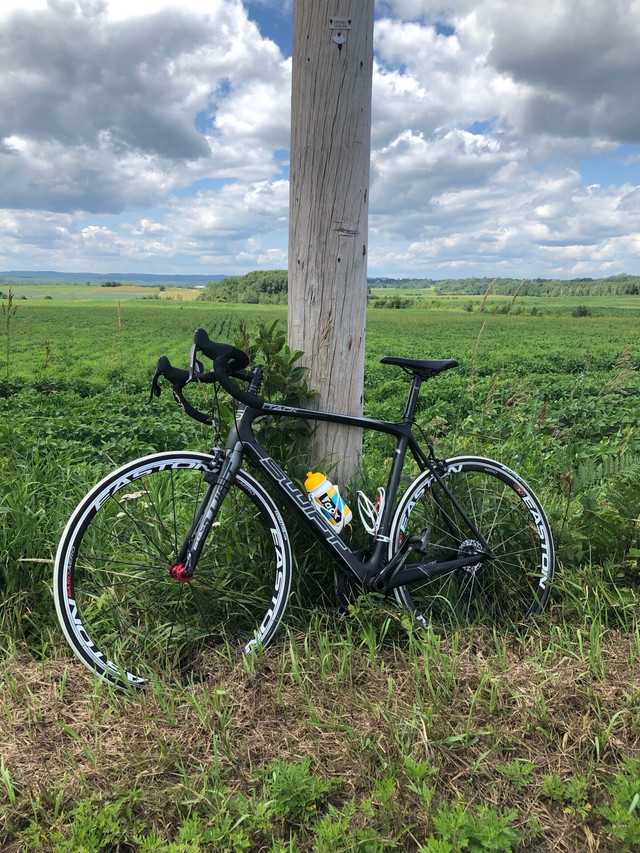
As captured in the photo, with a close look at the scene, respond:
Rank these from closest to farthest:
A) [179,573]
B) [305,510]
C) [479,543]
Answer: [179,573], [305,510], [479,543]

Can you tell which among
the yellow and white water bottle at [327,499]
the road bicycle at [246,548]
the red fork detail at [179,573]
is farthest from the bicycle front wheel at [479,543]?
the red fork detail at [179,573]

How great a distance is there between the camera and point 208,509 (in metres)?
2.65

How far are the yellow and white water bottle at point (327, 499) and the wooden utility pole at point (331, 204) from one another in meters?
0.35

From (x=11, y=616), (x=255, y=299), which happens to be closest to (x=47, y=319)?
(x=255, y=299)

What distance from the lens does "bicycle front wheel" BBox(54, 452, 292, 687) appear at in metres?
2.52

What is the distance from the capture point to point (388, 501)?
303cm

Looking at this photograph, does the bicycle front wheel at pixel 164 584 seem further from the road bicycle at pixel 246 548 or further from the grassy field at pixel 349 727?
the grassy field at pixel 349 727

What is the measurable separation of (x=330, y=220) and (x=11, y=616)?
2.57 meters

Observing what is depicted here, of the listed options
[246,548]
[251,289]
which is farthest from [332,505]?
[251,289]

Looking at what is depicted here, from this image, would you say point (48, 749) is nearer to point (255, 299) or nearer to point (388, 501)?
point (388, 501)

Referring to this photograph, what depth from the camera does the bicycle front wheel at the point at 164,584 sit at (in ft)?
8.28

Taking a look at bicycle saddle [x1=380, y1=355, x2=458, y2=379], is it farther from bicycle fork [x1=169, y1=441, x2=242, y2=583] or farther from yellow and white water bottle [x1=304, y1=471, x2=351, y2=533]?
bicycle fork [x1=169, y1=441, x2=242, y2=583]

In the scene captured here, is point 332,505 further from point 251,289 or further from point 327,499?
point 251,289

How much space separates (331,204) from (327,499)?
1.51 m
